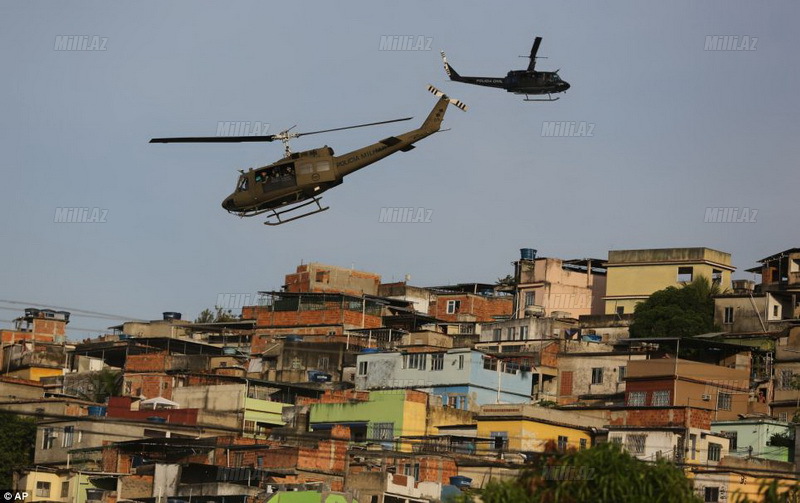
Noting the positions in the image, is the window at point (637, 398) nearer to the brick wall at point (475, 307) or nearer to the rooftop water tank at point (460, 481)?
the rooftop water tank at point (460, 481)

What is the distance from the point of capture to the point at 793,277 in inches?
3516

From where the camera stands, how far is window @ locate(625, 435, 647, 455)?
6431 cm

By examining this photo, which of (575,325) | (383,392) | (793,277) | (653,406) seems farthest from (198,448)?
(793,277)

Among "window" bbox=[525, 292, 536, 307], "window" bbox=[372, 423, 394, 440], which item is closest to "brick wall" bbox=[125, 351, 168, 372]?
"window" bbox=[372, 423, 394, 440]

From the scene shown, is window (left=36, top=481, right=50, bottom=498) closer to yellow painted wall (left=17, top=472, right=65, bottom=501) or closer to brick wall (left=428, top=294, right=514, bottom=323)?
yellow painted wall (left=17, top=472, right=65, bottom=501)

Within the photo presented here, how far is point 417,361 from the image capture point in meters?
80.4

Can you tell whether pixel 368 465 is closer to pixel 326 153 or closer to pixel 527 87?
pixel 326 153

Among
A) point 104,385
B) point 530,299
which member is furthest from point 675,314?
point 104,385

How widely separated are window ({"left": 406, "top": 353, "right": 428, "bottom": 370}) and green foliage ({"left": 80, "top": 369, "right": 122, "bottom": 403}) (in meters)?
20.6

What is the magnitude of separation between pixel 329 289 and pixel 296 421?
31723 millimetres

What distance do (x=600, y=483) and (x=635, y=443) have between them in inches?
1081

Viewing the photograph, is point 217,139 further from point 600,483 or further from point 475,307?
point 475,307

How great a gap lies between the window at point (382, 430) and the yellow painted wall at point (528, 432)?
4.55 m

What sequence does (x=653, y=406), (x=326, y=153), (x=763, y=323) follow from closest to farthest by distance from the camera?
(x=326, y=153) → (x=653, y=406) → (x=763, y=323)
